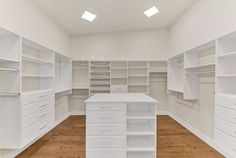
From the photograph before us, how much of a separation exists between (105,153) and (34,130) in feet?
4.14

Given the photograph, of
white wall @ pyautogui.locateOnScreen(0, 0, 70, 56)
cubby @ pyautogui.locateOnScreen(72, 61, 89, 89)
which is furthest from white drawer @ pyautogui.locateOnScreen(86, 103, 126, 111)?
cubby @ pyautogui.locateOnScreen(72, 61, 89, 89)

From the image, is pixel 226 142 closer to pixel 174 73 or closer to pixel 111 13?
pixel 174 73

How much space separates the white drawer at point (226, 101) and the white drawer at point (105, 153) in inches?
59.5

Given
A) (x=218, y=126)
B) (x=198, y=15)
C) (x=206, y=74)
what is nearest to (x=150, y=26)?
(x=198, y=15)

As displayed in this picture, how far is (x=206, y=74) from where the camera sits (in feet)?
12.1

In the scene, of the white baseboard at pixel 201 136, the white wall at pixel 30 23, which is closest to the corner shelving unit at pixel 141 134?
the white baseboard at pixel 201 136

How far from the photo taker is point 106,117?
2516mm

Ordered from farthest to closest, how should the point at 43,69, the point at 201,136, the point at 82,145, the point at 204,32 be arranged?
the point at 43,69, the point at 201,136, the point at 204,32, the point at 82,145

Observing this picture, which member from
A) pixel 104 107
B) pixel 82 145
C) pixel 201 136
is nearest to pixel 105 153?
pixel 104 107

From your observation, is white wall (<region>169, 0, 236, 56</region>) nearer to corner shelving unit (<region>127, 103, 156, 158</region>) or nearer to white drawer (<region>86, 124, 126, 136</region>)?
corner shelving unit (<region>127, 103, 156, 158</region>)

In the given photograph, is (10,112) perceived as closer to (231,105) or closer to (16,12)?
(16,12)

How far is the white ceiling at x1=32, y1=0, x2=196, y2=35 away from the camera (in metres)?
3.81

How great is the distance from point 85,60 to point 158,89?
2616mm

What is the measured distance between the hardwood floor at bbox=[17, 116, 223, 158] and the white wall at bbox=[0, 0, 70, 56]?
1.98 metres
